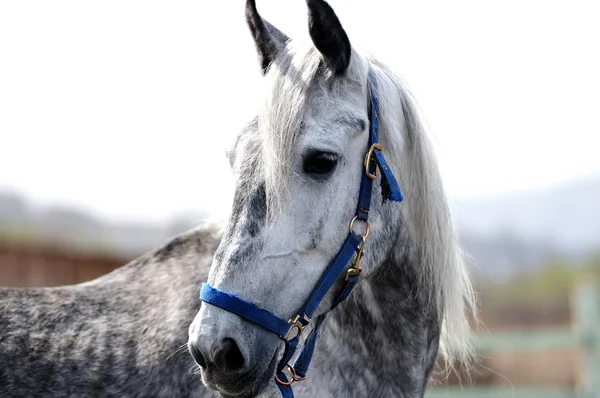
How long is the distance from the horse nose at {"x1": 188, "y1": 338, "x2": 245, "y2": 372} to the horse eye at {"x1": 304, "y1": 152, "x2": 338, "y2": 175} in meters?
0.65

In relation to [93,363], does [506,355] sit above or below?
below

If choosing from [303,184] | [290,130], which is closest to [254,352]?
[303,184]

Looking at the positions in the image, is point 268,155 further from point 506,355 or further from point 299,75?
point 506,355

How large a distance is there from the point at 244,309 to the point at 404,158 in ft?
3.23

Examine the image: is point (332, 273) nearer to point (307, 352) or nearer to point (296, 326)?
point (296, 326)

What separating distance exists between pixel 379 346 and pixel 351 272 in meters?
0.48

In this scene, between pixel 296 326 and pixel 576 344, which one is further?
pixel 576 344

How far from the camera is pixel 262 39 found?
3.02 meters

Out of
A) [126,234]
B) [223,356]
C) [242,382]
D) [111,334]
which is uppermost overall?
[223,356]

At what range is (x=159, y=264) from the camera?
346 cm

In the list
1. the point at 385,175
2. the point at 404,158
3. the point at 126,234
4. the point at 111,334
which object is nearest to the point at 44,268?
→ the point at 111,334

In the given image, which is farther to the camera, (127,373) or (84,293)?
(84,293)

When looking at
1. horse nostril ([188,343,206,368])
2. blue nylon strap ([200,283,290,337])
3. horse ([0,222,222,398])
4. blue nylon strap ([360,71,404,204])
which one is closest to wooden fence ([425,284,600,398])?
horse ([0,222,222,398])

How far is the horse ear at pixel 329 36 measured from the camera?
2.71 m
